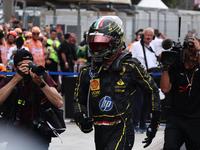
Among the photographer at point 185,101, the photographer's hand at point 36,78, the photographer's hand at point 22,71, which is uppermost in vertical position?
the photographer's hand at point 22,71

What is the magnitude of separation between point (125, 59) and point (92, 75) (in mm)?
354

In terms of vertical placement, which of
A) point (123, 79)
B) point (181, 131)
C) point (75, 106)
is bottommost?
point (181, 131)

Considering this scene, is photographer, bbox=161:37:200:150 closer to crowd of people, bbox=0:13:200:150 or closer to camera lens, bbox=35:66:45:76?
crowd of people, bbox=0:13:200:150

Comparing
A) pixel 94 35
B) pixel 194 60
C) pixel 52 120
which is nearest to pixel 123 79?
pixel 94 35

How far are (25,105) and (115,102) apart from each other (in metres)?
1.03

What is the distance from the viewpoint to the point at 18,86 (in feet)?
14.8

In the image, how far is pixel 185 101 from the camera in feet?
16.2

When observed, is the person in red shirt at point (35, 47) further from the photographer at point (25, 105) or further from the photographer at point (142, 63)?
the photographer at point (25, 105)

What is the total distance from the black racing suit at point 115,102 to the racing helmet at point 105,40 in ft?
0.52

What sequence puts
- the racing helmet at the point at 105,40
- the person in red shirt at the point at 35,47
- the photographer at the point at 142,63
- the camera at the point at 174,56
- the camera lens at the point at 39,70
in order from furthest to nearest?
the person in red shirt at the point at 35,47 < the photographer at the point at 142,63 < the camera at the point at 174,56 < the camera lens at the point at 39,70 < the racing helmet at the point at 105,40

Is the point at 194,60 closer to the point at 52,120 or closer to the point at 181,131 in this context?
the point at 181,131

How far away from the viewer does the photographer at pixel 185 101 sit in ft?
15.9

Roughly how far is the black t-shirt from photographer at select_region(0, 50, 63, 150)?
138cm

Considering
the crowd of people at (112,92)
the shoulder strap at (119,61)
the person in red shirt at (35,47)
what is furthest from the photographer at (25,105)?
the person in red shirt at (35,47)
